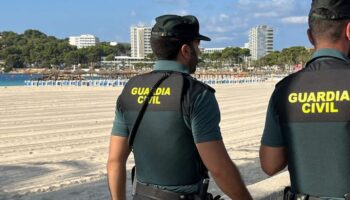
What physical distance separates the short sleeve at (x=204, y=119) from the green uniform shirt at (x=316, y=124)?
27cm

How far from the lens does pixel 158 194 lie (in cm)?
255

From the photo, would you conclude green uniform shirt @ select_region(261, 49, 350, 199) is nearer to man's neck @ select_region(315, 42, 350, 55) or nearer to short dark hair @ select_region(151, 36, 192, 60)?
man's neck @ select_region(315, 42, 350, 55)

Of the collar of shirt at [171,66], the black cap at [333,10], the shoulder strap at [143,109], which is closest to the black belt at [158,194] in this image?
the shoulder strap at [143,109]

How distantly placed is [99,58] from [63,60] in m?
12.7

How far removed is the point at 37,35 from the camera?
7687 inches

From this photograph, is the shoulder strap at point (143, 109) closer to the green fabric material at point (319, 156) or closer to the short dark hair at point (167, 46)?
the short dark hair at point (167, 46)

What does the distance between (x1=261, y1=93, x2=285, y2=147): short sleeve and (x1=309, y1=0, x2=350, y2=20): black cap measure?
41cm

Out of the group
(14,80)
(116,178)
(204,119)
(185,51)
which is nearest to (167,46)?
(185,51)

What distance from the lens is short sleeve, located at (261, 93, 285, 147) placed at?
7.43 feet

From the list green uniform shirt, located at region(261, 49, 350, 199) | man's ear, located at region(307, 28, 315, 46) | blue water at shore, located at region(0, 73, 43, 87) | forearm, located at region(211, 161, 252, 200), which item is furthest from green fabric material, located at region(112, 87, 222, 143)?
blue water at shore, located at region(0, 73, 43, 87)

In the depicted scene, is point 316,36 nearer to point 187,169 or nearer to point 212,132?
point 212,132

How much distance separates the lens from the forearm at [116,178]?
283 centimetres

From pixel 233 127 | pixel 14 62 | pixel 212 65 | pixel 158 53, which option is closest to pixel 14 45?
pixel 14 62

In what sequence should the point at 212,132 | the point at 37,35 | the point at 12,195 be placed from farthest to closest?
the point at 37,35 → the point at 12,195 → the point at 212,132
